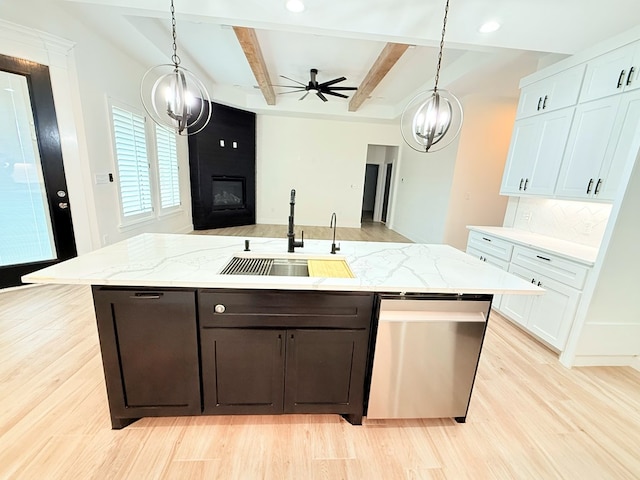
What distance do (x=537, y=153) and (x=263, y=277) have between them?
10.3 ft

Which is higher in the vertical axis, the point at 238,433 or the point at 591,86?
the point at 591,86

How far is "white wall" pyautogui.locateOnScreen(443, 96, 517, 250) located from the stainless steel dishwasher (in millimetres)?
3952

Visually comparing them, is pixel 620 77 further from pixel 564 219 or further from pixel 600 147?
pixel 564 219

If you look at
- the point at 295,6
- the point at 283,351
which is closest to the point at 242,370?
the point at 283,351

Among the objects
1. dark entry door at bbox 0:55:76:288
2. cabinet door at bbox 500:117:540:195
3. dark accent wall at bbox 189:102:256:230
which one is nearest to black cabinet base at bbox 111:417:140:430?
dark entry door at bbox 0:55:76:288

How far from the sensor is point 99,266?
1316mm

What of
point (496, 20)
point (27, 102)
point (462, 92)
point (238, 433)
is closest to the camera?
point (238, 433)

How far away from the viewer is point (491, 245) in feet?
9.63

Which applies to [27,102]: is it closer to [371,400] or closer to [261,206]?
[371,400]

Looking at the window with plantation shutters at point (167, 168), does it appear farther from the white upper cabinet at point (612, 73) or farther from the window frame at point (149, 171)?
the white upper cabinet at point (612, 73)

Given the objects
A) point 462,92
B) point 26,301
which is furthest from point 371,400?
point 462,92

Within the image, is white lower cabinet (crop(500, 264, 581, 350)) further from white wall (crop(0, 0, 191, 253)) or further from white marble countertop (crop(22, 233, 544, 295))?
white wall (crop(0, 0, 191, 253))

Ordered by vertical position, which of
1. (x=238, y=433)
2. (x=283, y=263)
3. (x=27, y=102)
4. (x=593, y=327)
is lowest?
(x=238, y=433)

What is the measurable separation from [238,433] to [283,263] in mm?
982
